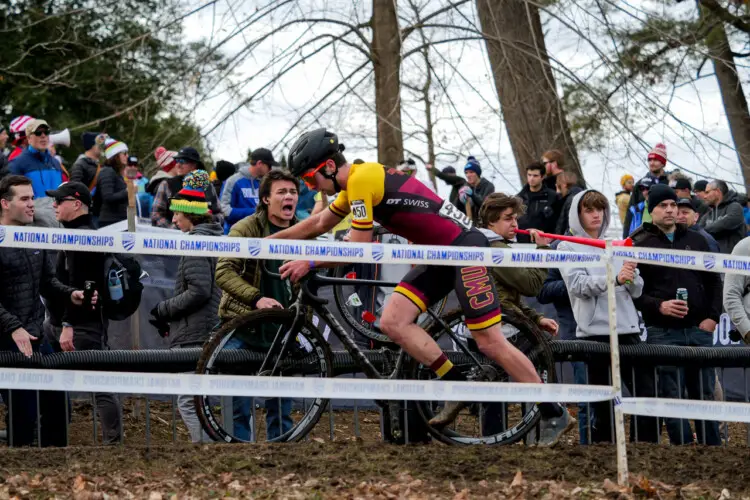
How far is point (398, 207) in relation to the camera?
7.05m

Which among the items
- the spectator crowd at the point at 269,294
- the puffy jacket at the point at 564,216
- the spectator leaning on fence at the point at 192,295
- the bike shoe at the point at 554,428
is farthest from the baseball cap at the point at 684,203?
the spectator leaning on fence at the point at 192,295

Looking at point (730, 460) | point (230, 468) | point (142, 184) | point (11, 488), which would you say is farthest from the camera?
point (142, 184)

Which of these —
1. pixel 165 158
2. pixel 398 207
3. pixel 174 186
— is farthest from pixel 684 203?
pixel 165 158

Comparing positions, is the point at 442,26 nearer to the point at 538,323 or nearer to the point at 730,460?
the point at 538,323

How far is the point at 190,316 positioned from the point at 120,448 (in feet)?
5.10

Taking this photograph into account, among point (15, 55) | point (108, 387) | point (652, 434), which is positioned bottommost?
point (652, 434)

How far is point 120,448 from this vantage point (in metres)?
6.96

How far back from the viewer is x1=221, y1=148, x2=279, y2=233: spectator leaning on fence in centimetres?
1207

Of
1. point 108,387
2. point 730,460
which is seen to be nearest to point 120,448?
point 108,387

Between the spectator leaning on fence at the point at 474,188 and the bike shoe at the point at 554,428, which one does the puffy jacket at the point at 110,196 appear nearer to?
the spectator leaning on fence at the point at 474,188

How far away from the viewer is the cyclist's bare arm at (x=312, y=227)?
7.27 metres

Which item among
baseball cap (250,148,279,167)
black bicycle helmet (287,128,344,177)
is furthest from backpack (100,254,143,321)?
baseball cap (250,148,279,167)

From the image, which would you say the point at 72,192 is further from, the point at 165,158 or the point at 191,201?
the point at 165,158

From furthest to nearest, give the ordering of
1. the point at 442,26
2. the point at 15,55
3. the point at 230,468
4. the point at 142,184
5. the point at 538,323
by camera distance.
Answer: the point at 15,55, the point at 142,184, the point at 442,26, the point at 538,323, the point at 230,468
